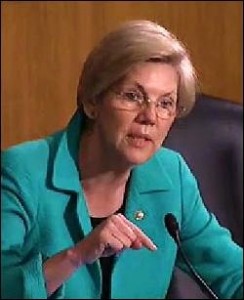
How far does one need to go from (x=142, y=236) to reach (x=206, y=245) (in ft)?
0.27

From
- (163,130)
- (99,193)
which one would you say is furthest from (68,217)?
(163,130)

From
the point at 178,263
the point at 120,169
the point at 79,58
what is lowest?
the point at 178,263

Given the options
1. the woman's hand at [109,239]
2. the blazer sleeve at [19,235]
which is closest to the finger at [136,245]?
the woman's hand at [109,239]

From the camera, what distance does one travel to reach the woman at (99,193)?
101 cm

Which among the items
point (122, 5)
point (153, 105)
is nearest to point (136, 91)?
point (153, 105)

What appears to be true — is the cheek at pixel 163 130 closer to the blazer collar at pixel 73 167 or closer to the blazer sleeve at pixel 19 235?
the blazer collar at pixel 73 167

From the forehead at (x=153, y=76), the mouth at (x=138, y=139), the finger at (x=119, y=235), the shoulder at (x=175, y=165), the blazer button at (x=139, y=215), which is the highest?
the forehead at (x=153, y=76)

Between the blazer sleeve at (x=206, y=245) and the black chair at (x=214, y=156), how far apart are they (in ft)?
0.04

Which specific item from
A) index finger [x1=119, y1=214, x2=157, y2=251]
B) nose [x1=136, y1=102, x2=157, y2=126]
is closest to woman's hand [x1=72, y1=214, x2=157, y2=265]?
index finger [x1=119, y1=214, x2=157, y2=251]

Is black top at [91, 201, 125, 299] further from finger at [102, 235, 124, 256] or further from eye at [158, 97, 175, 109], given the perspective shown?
eye at [158, 97, 175, 109]

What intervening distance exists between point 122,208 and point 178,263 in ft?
0.32

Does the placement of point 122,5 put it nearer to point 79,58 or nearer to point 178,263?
point 79,58

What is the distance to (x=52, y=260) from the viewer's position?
3.37 feet

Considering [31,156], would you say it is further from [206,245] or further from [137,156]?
[206,245]
